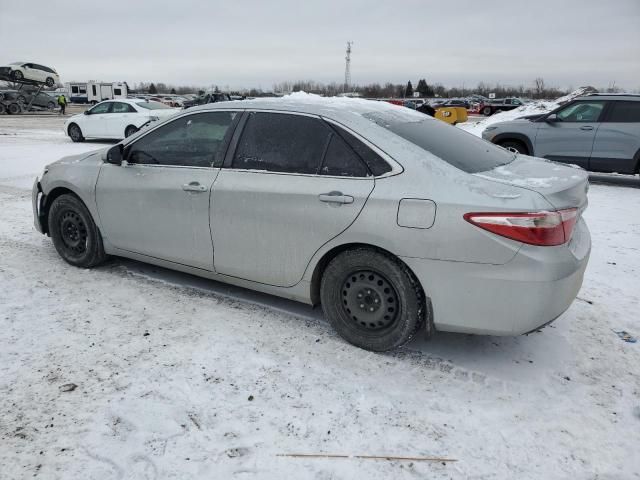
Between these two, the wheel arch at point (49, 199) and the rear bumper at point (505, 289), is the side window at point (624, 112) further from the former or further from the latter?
the wheel arch at point (49, 199)

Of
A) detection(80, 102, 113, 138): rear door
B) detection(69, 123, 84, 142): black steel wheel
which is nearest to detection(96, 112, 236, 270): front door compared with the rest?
detection(80, 102, 113, 138): rear door

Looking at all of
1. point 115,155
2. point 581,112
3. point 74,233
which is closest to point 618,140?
point 581,112

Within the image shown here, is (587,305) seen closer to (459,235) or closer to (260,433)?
(459,235)

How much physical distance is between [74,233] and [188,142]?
1600 millimetres

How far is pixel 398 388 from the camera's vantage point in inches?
119

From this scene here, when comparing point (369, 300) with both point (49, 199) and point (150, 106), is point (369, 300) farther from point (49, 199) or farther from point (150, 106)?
point (150, 106)

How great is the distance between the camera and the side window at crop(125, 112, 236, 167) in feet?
12.9

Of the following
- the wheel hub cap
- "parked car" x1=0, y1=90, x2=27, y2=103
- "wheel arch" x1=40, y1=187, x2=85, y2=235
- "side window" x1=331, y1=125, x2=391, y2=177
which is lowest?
the wheel hub cap

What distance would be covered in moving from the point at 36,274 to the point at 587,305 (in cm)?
480

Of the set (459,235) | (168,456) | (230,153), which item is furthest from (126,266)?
(459,235)

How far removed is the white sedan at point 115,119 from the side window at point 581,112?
38.1ft

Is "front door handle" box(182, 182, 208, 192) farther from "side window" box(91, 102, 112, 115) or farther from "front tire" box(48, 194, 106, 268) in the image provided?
"side window" box(91, 102, 112, 115)

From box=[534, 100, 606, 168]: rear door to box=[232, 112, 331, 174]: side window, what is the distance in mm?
8119

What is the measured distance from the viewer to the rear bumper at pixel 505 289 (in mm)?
2826
